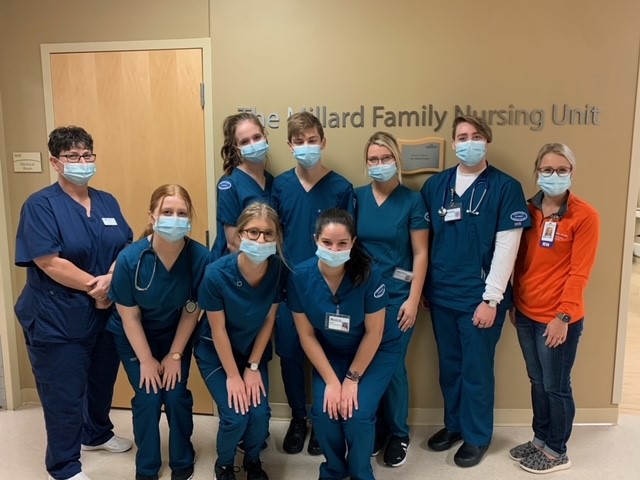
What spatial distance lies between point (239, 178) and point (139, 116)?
730 millimetres

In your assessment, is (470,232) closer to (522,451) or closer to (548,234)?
(548,234)

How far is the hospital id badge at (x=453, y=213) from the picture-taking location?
2.31 metres

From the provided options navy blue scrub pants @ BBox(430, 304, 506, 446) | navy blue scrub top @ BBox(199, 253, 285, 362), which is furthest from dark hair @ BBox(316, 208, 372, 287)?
navy blue scrub pants @ BBox(430, 304, 506, 446)

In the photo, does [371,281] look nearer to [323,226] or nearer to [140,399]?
[323,226]

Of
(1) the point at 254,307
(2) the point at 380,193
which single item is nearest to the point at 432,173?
(2) the point at 380,193

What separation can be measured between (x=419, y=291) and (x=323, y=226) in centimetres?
66

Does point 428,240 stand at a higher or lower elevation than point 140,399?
higher

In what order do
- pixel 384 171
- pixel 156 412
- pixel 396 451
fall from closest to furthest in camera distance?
pixel 156 412
pixel 384 171
pixel 396 451

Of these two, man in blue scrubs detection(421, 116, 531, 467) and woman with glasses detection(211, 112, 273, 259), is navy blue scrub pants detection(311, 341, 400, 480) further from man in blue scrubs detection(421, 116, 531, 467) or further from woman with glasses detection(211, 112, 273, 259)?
woman with glasses detection(211, 112, 273, 259)

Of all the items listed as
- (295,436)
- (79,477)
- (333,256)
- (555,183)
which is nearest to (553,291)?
(555,183)

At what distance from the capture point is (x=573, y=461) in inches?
96.2

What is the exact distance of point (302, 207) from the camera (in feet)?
7.78

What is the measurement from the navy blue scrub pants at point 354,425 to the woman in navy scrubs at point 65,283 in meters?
0.98

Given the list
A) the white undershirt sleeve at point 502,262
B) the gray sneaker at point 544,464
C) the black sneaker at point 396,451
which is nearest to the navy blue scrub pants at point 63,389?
the black sneaker at point 396,451
